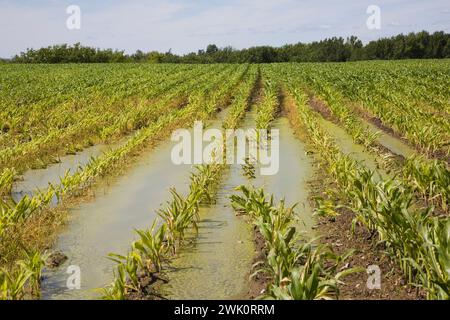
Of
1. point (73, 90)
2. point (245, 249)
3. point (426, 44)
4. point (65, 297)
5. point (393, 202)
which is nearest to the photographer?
point (65, 297)

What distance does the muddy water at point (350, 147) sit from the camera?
8578 mm

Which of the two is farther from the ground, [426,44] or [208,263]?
[426,44]

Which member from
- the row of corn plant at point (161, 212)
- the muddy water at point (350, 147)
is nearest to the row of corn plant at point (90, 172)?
the row of corn plant at point (161, 212)

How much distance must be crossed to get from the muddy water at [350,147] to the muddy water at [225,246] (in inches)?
45.0

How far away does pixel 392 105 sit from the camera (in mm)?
14352

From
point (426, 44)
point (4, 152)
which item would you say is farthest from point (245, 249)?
point (426, 44)

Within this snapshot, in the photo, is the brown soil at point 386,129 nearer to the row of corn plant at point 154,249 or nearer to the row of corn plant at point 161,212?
the row of corn plant at point 161,212

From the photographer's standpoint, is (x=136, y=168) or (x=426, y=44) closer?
(x=136, y=168)

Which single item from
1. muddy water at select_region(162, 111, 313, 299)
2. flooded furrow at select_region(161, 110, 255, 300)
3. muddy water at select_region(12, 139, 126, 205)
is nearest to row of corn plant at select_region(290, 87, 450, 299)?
muddy water at select_region(162, 111, 313, 299)

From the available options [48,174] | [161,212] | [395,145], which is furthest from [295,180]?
[48,174]

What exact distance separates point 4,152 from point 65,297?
517 cm

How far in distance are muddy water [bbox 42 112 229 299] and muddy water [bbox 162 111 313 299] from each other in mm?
696

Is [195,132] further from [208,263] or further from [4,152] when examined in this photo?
[208,263]
